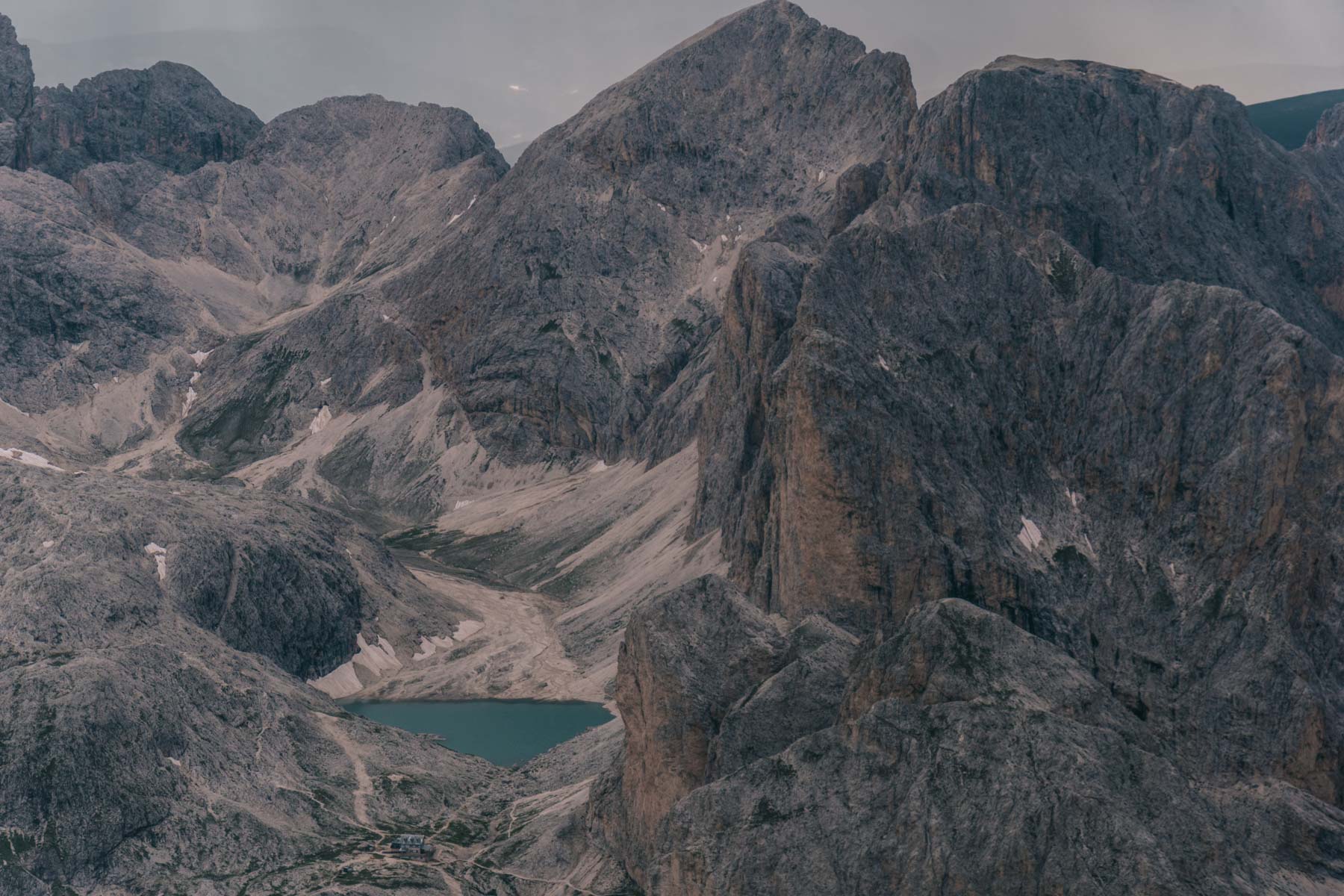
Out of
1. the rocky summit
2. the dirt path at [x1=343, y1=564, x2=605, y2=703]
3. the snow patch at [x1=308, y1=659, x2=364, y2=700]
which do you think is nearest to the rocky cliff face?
the rocky summit

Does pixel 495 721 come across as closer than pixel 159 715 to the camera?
No

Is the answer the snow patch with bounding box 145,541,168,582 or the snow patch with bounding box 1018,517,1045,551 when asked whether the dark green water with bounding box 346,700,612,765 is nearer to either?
the snow patch with bounding box 145,541,168,582

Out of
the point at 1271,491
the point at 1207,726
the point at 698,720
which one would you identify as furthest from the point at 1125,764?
the point at 1271,491

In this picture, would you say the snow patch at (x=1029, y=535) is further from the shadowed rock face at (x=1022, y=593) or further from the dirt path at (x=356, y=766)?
the dirt path at (x=356, y=766)

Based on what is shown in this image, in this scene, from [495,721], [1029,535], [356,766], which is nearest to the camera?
[356,766]

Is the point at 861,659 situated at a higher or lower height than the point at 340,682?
higher

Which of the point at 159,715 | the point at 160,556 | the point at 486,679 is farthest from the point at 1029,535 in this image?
the point at 160,556

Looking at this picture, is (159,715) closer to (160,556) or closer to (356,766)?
(356,766)
